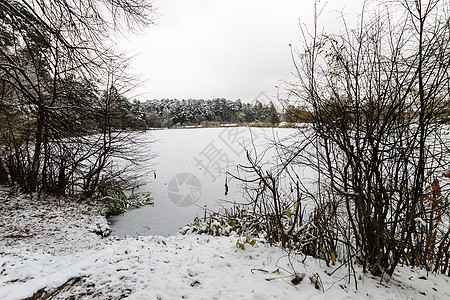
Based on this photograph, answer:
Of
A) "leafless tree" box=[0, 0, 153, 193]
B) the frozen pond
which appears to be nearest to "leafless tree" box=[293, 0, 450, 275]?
the frozen pond

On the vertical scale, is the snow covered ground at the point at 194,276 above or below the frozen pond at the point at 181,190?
above

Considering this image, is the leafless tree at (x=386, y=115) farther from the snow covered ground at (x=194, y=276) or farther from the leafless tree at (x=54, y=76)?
the leafless tree at (x=54, y=76)

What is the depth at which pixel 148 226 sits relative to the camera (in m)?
4.92

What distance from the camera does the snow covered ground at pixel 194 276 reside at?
6.01 feet

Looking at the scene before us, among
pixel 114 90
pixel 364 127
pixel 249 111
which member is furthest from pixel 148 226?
pixel 249 111

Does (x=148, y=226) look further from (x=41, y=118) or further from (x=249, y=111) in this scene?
(x=249, y=111)

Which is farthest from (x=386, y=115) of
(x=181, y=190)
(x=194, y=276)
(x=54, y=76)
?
(x=181, y=190)

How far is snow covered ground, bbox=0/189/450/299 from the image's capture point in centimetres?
183

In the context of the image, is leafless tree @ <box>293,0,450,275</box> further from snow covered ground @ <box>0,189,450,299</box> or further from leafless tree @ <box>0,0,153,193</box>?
leafless tree @ <box>0,0,153,193</box>

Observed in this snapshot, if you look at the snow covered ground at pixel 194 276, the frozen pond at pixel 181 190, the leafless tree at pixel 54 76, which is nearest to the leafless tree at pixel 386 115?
the snow covered ground at pixel 194 276

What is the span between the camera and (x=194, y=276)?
7.02 ft

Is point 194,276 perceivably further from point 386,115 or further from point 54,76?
point 54,76

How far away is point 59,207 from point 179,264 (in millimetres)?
4436

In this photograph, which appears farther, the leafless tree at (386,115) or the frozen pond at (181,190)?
the frozen pond at (181,190)
